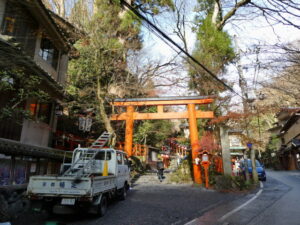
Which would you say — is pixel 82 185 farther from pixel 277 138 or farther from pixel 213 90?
pixel 277 138

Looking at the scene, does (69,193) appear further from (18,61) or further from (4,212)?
(18,61)

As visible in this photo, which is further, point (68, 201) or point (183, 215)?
point (183, 215)

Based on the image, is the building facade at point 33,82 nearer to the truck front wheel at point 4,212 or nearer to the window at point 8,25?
the window at point 8,25

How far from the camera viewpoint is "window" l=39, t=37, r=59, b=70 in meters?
11.3

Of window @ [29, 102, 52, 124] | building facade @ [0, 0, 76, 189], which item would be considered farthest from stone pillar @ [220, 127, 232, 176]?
window @ [29, 102, 52, 124]

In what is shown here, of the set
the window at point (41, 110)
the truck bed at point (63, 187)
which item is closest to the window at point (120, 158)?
the truck bed at point (63, 187)

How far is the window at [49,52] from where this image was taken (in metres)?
11.3

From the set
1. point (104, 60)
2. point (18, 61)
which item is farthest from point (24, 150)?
point (104, 60)

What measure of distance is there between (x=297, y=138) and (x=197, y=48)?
22.6 meters

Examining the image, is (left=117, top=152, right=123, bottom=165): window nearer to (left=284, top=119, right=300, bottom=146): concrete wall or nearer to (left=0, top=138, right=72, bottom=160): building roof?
(left=0, top=138, right=72, bottom=160): building roof

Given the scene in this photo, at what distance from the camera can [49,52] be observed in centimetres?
1200

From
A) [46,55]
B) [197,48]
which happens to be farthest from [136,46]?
[46,55]

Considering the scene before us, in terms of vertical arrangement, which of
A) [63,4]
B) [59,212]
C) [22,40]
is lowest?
[59,212]

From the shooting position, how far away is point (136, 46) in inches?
637
